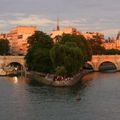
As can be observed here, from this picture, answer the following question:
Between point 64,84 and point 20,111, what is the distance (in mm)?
16068

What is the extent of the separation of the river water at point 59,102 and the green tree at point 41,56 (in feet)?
42.7

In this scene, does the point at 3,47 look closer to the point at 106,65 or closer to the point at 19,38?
the point at 106,65

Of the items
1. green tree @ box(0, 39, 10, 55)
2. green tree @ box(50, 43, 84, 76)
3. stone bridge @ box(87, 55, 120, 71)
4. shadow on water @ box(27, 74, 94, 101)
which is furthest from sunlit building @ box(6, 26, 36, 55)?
shadow on water @ box(27, 74, 94, 101)

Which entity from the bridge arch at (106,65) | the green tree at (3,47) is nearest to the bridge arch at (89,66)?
the bridge arch at (106,65)

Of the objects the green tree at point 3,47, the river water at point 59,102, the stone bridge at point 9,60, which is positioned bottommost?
the river water at point 59,102

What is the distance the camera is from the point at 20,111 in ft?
117

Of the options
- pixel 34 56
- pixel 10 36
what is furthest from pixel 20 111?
pixel 10 36

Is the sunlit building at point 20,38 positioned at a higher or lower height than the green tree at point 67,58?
higher

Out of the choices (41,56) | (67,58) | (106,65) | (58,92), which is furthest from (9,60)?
(58,92)

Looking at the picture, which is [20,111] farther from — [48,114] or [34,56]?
[34,56]

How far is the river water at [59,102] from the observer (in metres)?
34.1

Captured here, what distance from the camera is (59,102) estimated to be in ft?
130

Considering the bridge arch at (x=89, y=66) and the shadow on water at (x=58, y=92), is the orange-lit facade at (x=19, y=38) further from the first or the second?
the shadow on water at (x=58, y=92)

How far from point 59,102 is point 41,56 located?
1083 inches
